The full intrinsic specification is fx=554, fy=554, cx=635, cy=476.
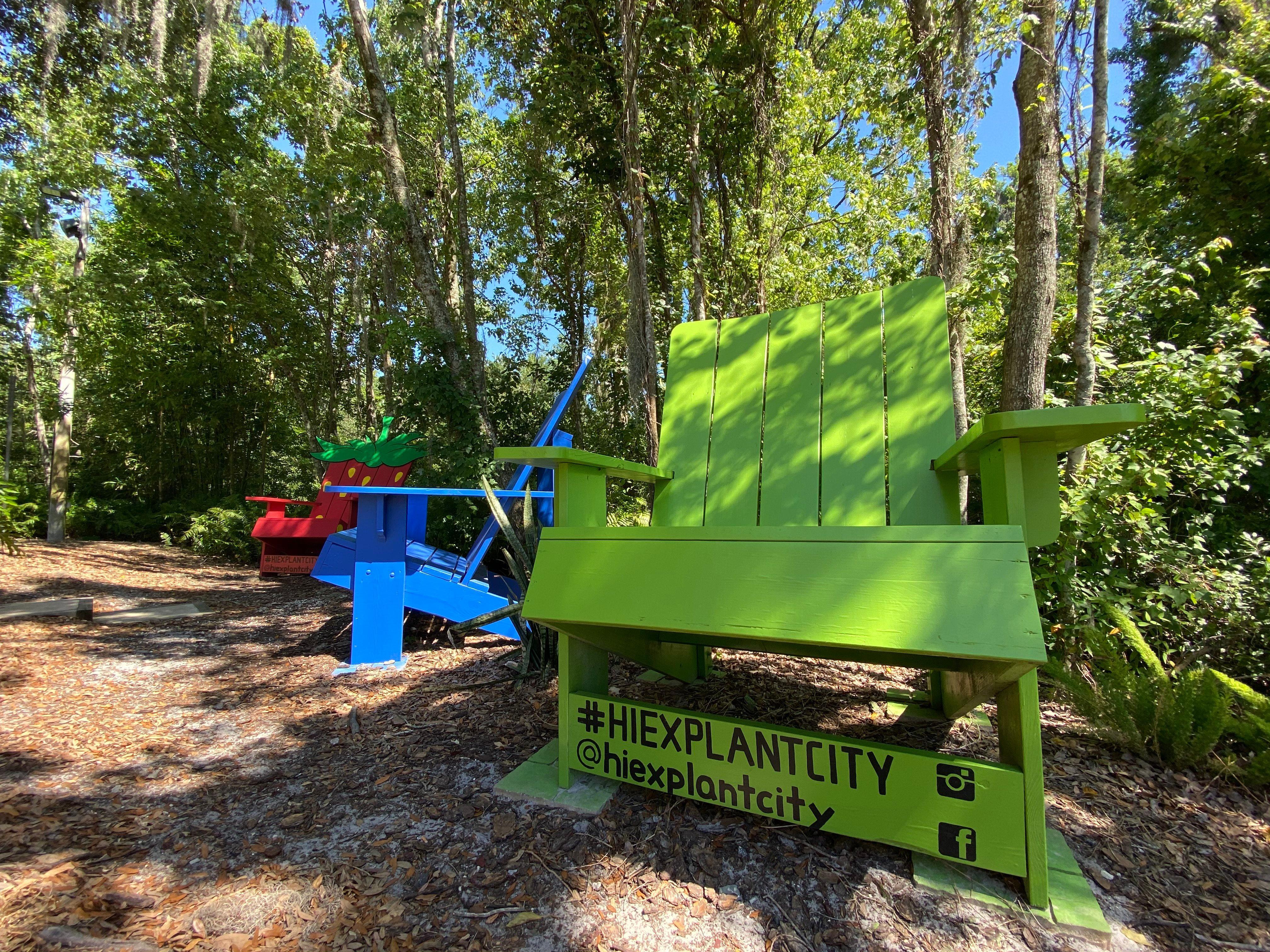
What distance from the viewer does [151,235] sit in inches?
326

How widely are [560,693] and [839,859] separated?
2.50 feet

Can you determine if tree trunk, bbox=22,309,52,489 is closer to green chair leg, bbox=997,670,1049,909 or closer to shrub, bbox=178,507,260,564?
shrub, bbox=178,507,260,564

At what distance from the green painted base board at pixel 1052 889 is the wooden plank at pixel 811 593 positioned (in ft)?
1.71

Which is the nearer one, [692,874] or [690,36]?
[692,874]

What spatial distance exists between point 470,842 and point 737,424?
1.50m

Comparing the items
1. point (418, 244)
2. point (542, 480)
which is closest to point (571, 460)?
point (542, 480)

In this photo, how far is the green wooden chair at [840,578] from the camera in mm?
1054

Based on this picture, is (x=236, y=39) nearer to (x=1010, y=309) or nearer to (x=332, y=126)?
(x=332, y=126)

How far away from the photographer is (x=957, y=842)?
1104 mm

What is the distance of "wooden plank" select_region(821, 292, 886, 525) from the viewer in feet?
5.72

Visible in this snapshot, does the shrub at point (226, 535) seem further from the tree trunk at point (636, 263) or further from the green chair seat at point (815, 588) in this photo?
the green chair seat at point (815, 588)

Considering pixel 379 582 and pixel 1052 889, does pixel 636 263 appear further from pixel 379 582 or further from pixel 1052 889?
pixel 1052 889

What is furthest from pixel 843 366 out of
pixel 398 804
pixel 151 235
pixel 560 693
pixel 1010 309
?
pixel 151 235

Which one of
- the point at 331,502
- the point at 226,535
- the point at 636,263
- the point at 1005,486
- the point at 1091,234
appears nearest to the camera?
the point at 1005,486
